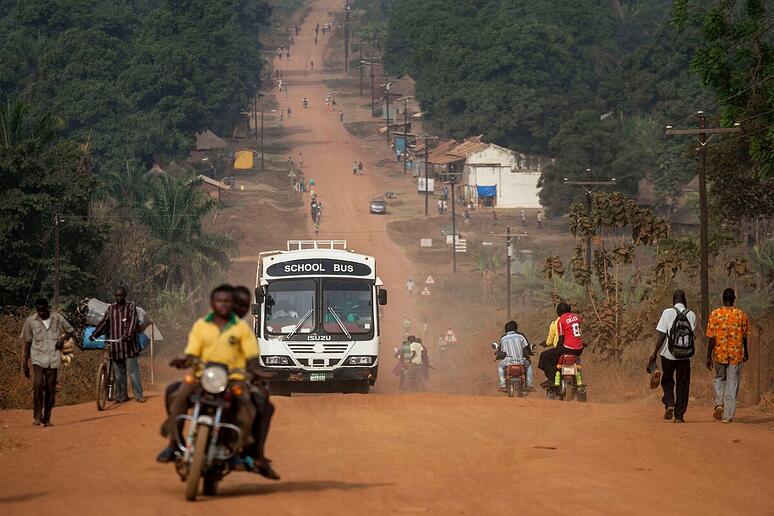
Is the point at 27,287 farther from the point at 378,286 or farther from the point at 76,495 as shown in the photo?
the point at 76,495

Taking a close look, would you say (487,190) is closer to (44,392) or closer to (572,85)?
(572,85)

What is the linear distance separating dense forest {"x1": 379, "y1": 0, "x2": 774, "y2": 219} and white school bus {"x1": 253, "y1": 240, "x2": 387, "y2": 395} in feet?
57.9

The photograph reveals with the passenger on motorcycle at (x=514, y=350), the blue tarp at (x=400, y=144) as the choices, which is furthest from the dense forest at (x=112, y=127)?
the passenger on motorcycle at (x=514, y=350)

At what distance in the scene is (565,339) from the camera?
21.4 m

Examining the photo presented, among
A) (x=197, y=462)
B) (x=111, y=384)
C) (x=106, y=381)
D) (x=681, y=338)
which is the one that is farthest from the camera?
(x=111, y=384)

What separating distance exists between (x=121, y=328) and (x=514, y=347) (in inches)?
284

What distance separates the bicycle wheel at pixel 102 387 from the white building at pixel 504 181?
7805 centimetres

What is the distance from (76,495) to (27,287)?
41.4 meters

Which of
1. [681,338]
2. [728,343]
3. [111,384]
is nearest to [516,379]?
[728,343]

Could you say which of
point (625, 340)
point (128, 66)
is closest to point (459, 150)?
point (128, 66)

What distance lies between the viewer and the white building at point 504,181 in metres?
96.2

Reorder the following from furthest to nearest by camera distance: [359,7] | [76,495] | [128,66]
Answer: [359,7] → [128,66] → [76,495]

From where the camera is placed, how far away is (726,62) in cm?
3356

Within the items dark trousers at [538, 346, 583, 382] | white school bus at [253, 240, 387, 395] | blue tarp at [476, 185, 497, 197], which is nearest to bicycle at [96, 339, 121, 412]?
white school bus at [253, 240, 387, 395]
